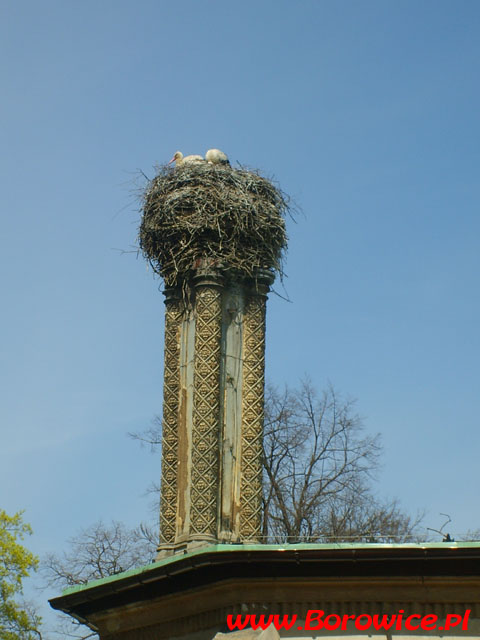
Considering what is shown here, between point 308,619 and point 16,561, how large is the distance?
68.3ft

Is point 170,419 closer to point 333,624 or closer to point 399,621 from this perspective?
point 333,624

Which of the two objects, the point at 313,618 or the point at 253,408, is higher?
the point at 253,408

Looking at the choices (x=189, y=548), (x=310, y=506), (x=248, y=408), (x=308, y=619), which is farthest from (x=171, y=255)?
(x=310, y=506)

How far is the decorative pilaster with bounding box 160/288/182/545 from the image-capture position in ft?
51.8

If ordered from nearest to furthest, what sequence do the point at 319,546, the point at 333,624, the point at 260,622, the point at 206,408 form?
the point at 319,546 < the point at 333,624 < the point at 260,622 < the point at 206,408

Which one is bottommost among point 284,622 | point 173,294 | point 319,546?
point 284,622

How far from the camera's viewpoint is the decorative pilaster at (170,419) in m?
15.8

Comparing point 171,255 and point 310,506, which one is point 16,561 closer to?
point 310,506

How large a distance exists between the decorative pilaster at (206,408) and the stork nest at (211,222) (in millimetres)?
549

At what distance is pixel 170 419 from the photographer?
16.5m

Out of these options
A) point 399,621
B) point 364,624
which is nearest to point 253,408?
point 364,624

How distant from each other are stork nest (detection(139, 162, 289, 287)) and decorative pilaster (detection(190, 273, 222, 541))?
549mm

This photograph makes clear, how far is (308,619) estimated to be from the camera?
11273mm

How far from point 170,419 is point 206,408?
907 millimetres
